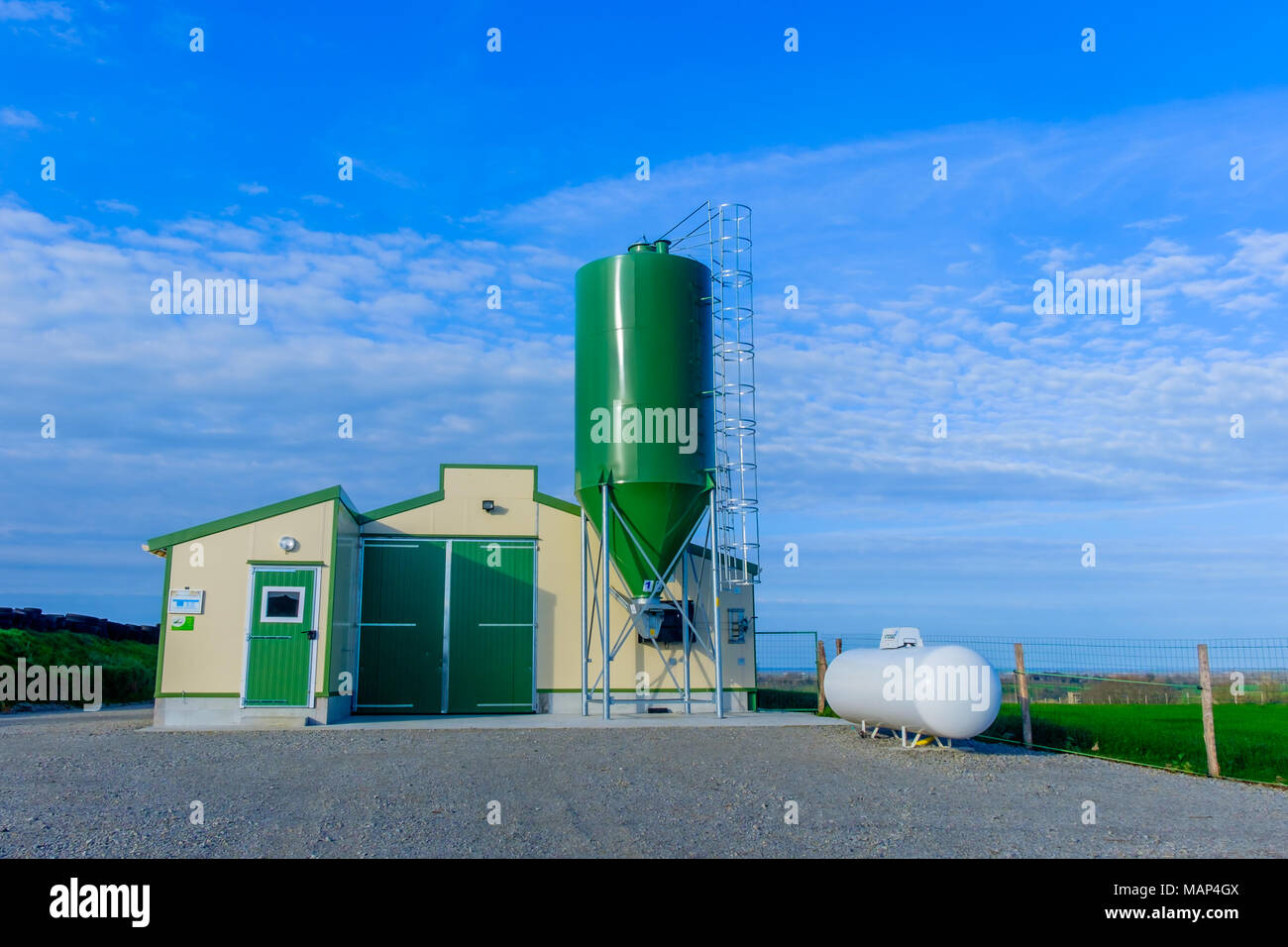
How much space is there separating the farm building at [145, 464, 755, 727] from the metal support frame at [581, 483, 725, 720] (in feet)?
0.48

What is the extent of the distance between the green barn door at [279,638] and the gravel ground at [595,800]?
1783mm

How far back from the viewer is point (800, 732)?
1481 centimetres

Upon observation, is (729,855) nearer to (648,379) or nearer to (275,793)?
(275,793)

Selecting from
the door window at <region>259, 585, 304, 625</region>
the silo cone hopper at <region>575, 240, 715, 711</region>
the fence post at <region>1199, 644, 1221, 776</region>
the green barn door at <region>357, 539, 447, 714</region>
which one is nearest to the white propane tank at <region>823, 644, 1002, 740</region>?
the fence post at <region>1199, 644, 1221, 776</region>

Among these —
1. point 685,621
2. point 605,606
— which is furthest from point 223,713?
point 685,621

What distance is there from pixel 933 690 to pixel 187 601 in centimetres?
1175

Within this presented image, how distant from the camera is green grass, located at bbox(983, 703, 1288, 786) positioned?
442 inches

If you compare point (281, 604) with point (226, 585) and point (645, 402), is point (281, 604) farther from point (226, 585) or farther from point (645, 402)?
point (645, 402)

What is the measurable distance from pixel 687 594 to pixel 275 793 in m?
10.7

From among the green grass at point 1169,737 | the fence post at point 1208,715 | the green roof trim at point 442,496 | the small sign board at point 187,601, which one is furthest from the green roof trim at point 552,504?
the fence post at point 1208,715

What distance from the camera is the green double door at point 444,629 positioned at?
17.5 meters

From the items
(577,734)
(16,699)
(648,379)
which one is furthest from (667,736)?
(16,699)

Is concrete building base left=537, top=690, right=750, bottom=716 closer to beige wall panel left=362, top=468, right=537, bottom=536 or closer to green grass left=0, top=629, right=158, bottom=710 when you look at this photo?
beige wall panel left=362, top=468, right=537, bottom=536

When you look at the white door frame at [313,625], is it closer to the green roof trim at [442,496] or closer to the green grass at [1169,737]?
the green roof trim at [442,496]
